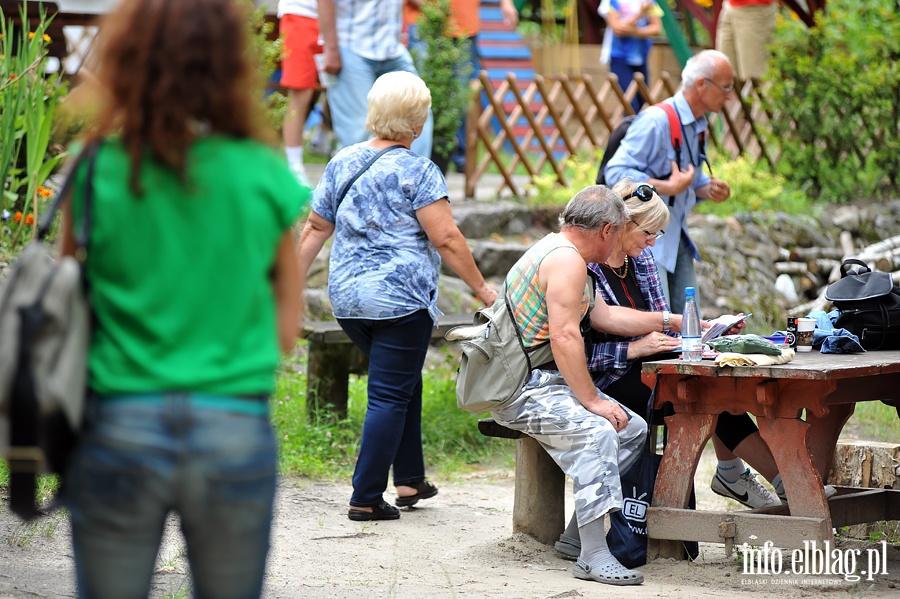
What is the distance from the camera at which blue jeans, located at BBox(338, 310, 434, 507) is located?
4520 millimetres

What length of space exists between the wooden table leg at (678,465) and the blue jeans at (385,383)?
1.00 meters

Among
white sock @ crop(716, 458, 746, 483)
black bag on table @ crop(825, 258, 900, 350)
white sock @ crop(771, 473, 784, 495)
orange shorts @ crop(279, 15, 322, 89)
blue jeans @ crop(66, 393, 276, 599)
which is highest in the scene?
orange shorts @ crop(279, 15, 322, 89)

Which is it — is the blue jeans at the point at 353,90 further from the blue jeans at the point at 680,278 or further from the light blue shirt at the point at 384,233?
the light blue shirt at the point at 384,233

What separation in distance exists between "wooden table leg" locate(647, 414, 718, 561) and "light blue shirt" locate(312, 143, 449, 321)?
1.04 meters

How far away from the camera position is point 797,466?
3.93m

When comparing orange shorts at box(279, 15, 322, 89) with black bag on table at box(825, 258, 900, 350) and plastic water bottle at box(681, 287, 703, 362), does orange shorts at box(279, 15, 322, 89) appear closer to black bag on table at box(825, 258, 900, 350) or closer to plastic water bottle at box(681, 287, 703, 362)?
plastic water bottle at box(681, 287, 703, 362)

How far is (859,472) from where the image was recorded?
4848 mm

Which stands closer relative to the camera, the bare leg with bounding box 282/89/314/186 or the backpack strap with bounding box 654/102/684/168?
the backpack strap with bounding box 654/102/684/168

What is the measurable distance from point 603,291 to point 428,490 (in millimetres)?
1196

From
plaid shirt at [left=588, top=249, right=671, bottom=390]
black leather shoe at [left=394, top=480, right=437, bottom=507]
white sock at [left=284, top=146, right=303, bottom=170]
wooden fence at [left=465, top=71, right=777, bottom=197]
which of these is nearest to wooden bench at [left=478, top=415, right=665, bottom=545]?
plaid shirt at [left=588, top=249, right=671, bottom=390]

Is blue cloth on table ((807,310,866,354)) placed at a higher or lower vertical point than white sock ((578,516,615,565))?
higher

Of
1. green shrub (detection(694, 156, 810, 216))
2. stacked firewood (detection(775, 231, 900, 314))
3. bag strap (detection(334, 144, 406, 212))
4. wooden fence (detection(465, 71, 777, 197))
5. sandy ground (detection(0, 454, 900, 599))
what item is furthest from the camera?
green shrub (detection(694, 156, 810, 216))

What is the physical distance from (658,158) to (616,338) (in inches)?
51.0

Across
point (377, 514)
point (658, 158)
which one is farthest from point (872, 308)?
→ point (377, 514)
